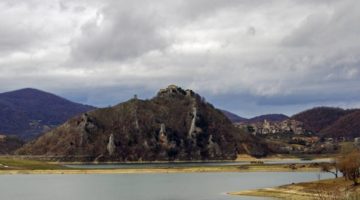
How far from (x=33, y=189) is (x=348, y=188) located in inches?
2612

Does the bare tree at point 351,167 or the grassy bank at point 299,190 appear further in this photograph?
the bare tree at point 351,167

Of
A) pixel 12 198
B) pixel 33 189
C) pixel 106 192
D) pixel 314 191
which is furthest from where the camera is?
pixel 33 189

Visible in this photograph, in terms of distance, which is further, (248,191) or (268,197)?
(248,191)

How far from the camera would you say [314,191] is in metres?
101

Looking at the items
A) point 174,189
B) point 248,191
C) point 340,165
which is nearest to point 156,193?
point 174,189

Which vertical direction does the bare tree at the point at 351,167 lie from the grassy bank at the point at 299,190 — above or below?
above

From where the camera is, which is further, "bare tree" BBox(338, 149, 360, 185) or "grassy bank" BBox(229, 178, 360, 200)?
"bare tree" BBox(338, 149, 360, 185)

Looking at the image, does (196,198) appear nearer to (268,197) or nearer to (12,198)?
(268,197)

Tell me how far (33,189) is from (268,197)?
53978 millimetres

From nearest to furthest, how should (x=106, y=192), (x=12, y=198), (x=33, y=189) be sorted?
(x=12, y=198)
(x=106, y=192)
(x=33, y=189)

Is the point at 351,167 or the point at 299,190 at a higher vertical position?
the point at 351,167

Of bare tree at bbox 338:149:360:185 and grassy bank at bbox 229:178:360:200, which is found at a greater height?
bare tree at bbox 338:149:360:185

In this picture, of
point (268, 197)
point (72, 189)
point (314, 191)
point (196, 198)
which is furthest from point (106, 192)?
point (314, 191)

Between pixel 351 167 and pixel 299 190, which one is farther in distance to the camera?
pixel 351 167
